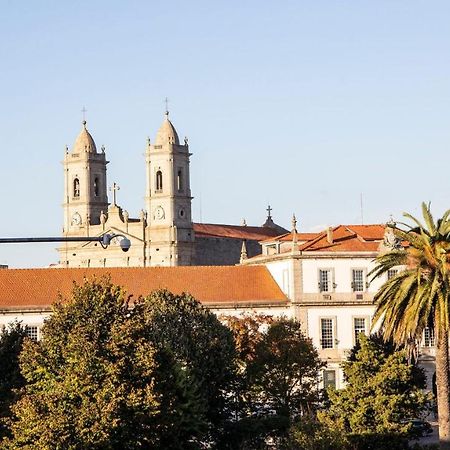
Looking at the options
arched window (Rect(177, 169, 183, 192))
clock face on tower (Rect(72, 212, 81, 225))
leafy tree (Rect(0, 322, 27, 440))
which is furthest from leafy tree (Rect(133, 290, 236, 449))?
clock face on tower (Rect(72, 212, 81, 225))

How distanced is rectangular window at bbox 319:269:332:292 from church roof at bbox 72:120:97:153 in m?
84.8

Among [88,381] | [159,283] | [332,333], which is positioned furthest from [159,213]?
[88,381]

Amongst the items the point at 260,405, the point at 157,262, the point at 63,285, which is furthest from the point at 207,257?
the point at 260,405

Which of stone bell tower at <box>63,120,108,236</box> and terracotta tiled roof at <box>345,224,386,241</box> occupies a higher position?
stone bell tower at <box>63,120,108,236</box>

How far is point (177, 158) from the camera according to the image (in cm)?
17250

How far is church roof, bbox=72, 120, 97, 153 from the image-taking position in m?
178

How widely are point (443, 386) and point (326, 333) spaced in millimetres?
41502

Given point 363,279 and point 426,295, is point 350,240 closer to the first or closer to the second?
point 363,279

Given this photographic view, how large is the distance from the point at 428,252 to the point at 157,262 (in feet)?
356

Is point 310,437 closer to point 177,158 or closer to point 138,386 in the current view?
point 138,386

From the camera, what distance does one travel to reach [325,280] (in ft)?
317

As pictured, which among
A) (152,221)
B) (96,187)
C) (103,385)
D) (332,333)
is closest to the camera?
(103,385)

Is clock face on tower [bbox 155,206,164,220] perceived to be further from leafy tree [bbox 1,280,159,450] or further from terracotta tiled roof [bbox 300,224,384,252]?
leafy tree [bbox 1,280,159,450]

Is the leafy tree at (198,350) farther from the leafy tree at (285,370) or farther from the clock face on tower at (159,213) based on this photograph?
the clock face on tower at (159,213)
